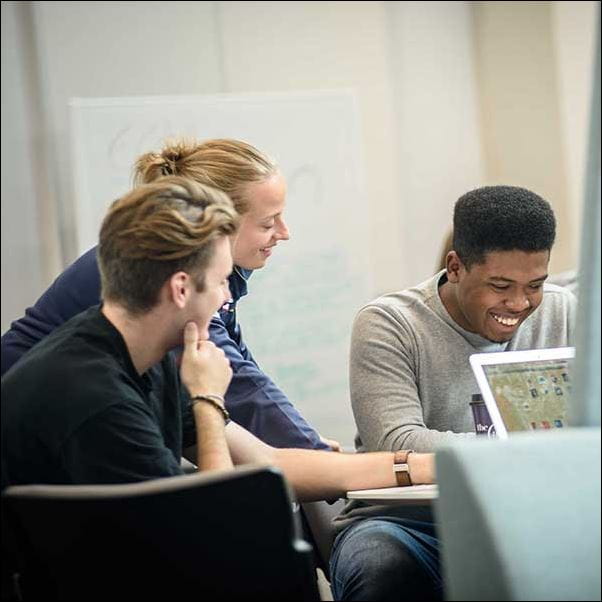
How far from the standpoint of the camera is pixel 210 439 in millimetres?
2189

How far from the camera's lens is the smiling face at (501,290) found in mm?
2807

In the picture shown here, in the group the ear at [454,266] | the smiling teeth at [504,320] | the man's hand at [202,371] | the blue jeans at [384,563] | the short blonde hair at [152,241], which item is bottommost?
the blue jeans at [384,563]

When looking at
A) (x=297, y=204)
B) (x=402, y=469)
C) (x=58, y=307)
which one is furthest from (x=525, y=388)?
(x=297, y=204)

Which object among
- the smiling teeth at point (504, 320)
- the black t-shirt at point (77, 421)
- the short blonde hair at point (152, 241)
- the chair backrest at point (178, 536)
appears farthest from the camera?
the smiling teeth at point (504, 320)

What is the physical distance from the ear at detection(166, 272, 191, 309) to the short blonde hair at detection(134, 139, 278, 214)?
0.60 meters

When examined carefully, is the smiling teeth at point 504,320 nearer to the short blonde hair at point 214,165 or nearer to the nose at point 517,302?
the nose at point 517,302

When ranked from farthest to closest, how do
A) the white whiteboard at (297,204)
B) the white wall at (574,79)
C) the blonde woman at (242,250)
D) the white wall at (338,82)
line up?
the white wall at (574,79) < the white wall at (338,82) < the white whiteboard at (297,204) < the blonde woman at (242,250)

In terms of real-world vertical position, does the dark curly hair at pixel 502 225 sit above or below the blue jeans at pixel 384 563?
above

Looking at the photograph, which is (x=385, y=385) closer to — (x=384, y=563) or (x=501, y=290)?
(x=501, y=290)

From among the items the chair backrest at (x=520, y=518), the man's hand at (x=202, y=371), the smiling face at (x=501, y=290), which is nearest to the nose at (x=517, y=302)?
the smiling face at (x=501, y=290)

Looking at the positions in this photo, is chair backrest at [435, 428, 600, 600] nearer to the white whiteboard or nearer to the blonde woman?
the blonde woman

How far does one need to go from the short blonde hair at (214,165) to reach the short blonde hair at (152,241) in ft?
1.79

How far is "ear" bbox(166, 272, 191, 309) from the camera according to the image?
2078mm

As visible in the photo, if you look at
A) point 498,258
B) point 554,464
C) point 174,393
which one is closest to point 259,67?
point 498,258
